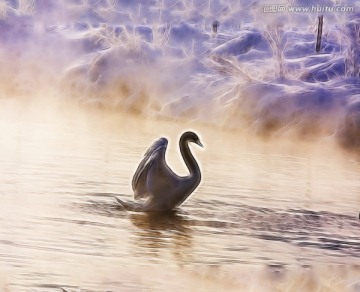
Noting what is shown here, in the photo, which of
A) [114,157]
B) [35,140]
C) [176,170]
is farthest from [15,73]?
[176,170]

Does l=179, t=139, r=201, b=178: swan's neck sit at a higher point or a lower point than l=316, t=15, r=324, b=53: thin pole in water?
lower

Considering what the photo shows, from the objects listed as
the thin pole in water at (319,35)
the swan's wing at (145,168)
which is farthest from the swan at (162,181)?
the thin pole in water at (319,35)

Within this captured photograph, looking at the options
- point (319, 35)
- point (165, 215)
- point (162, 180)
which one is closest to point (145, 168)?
point (162, 180)

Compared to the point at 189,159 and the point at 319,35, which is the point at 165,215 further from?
the point at 319,35

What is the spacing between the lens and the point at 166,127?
248 centimetres

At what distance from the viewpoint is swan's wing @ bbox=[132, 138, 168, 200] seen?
2.45 meters

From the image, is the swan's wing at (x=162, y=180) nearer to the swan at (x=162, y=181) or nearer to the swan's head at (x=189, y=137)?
the swan at (x=162, y=181)

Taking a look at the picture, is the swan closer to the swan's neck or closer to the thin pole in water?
the swan's neck

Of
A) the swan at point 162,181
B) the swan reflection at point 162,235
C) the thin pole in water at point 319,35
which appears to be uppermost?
the thin pole in water at point 319,35

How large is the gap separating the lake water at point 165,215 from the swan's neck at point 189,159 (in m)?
0.03

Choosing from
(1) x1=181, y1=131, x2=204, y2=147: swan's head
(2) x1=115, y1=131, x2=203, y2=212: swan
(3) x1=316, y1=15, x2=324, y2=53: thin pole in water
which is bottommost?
(2) x1=115, y1=131, x2=203, y2=212: swan

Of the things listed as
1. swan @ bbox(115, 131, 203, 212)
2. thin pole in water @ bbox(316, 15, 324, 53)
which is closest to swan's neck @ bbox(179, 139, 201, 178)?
swan @ bbox(115, 131, 203, 212)

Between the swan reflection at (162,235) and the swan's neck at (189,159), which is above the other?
the swan's neck at (189,159)

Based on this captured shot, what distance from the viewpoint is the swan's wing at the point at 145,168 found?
8.03ft
